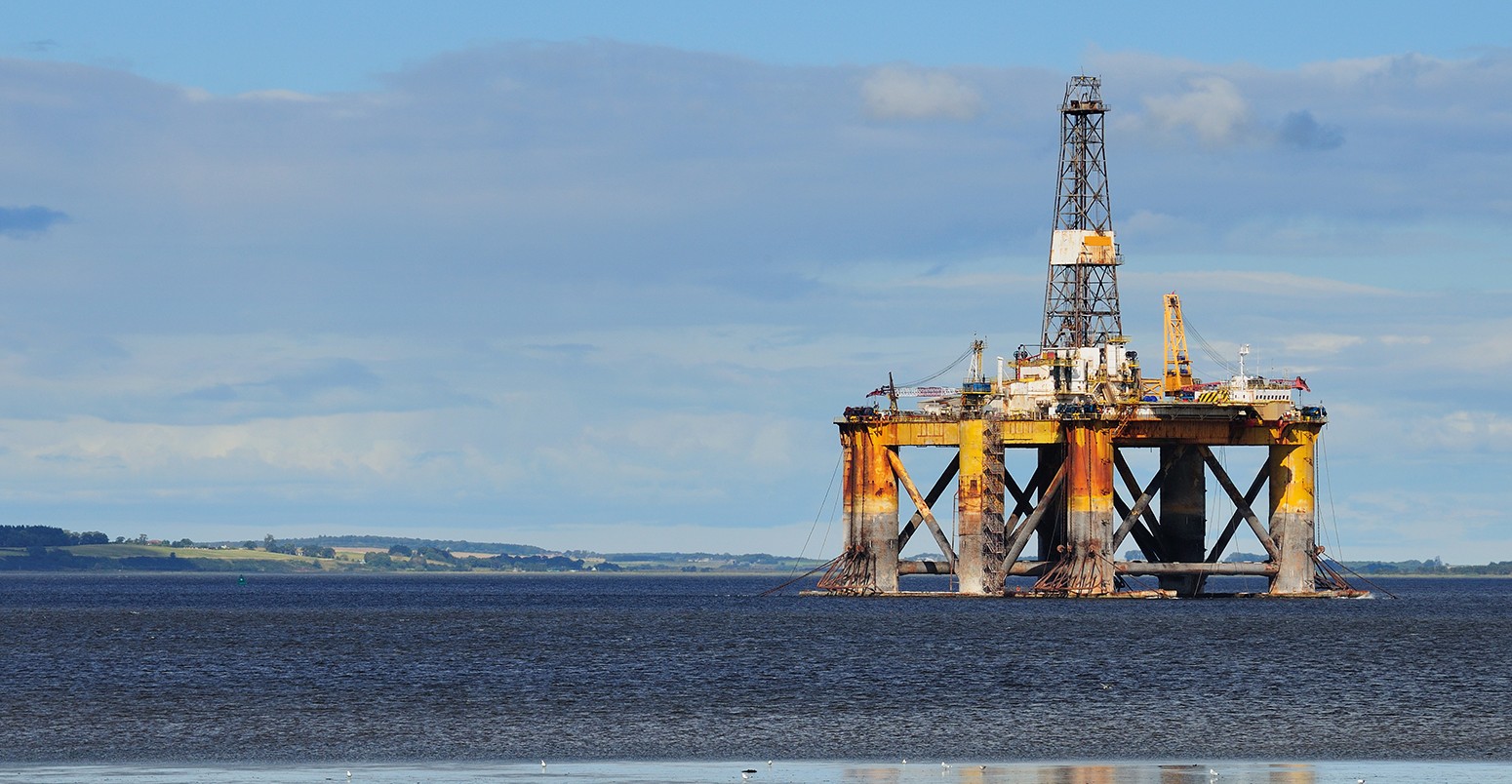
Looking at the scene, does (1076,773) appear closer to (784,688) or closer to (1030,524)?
(784,688)

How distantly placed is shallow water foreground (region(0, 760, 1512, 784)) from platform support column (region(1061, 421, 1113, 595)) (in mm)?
69039

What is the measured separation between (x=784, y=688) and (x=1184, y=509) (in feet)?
214

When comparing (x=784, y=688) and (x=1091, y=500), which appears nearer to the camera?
(x=784, y=688)

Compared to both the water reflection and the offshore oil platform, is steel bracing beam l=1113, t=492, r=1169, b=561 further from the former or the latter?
the water reflection

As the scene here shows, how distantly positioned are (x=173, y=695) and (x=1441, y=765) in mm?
40473

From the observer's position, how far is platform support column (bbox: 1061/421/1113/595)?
122 metres

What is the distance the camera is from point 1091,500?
402 feet

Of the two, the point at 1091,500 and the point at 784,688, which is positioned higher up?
the point at 1091,500

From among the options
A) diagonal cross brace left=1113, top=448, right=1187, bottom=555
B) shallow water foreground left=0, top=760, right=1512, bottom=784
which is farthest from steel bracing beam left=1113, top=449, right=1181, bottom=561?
shallow water foreground left=0, top=760, right=1512, bottom=784

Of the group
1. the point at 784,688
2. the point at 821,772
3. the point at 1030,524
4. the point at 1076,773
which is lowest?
the point at 821,772

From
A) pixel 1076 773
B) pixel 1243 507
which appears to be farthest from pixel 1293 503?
pixel 1076 773

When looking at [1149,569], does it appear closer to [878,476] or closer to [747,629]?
[878,476]

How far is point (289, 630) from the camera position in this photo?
4751 inches

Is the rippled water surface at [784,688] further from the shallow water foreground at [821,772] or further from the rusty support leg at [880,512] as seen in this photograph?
the rusty support leg at [880,512]
